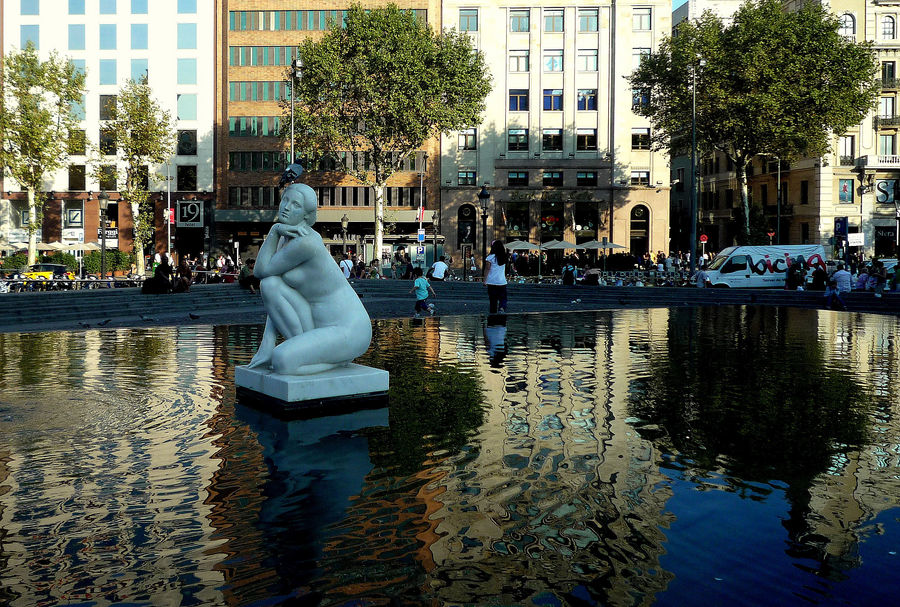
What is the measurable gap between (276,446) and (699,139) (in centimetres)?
4542

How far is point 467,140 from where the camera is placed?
60.9 metres

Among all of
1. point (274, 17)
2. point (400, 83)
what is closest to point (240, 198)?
point (274, 17)

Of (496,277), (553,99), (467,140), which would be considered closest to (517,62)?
(553,99)

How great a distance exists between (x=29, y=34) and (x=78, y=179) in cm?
1119

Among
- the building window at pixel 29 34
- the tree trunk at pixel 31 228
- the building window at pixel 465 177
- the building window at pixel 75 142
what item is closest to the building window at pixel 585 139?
the building window at pixel 465 177

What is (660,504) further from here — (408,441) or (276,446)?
(276,446)

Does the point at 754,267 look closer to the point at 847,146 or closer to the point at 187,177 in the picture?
the point at 847,146

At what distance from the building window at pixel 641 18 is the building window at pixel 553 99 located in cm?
678

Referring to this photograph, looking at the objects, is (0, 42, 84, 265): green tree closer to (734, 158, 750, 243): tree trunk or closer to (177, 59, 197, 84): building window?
(177, 59, 197, 84): building window

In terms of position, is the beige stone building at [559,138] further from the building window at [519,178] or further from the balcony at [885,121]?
the balcony at [885,121]

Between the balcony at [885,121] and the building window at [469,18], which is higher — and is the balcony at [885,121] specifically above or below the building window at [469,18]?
below

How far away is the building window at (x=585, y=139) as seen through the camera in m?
60.3

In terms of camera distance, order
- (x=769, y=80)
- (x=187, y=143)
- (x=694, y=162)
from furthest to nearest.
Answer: (x=187, y=143) < (x=769, y=80) < (x=694, y=162)

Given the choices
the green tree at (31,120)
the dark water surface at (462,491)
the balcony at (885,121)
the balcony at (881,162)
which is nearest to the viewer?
the dark water surface at (462,491)
